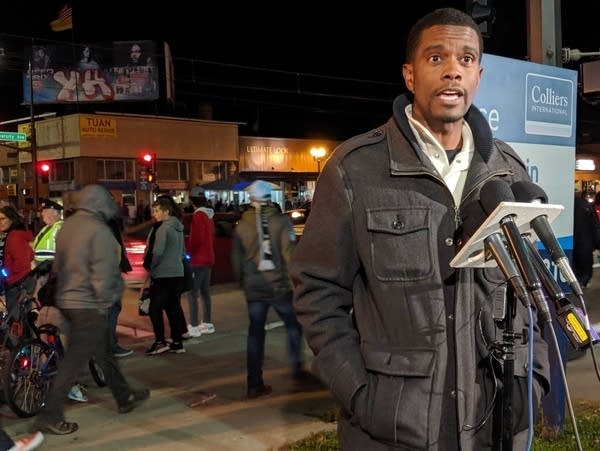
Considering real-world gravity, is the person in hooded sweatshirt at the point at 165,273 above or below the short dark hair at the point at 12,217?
below

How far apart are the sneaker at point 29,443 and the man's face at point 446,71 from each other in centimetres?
394

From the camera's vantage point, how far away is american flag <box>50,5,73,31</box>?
1825 inches

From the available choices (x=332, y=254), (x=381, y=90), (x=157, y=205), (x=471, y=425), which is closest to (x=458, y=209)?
(x=332, y=254)

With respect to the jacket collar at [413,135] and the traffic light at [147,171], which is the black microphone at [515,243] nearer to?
the jacket collar at [413,135]

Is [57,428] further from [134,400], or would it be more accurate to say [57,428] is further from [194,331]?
[194,331]

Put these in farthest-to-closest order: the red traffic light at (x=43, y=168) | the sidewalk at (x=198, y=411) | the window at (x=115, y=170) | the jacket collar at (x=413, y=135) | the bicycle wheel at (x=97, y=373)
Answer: the window at (x=115, y=170) < the red traffic light at (x=43, y=168) < the bicycle wheel at (x=97, y=373) < the sidewalk at (x=198, y=411) < the jacket collar at (x=413, y=135)

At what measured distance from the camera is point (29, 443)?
4.89 m

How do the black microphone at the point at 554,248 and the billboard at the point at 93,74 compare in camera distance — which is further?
the billboard at the point at 93,74

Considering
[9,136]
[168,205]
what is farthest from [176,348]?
[9,136]

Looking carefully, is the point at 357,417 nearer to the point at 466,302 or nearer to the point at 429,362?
the point at 429,362

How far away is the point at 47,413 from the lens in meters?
5.44

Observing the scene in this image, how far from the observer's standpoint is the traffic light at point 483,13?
5617 millimetres

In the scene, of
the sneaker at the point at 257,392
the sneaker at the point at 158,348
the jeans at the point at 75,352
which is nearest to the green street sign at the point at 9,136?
the sneaker at the point at 158,348

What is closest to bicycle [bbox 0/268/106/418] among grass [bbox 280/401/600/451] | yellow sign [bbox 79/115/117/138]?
grass [bbox 280/401/600/451]
